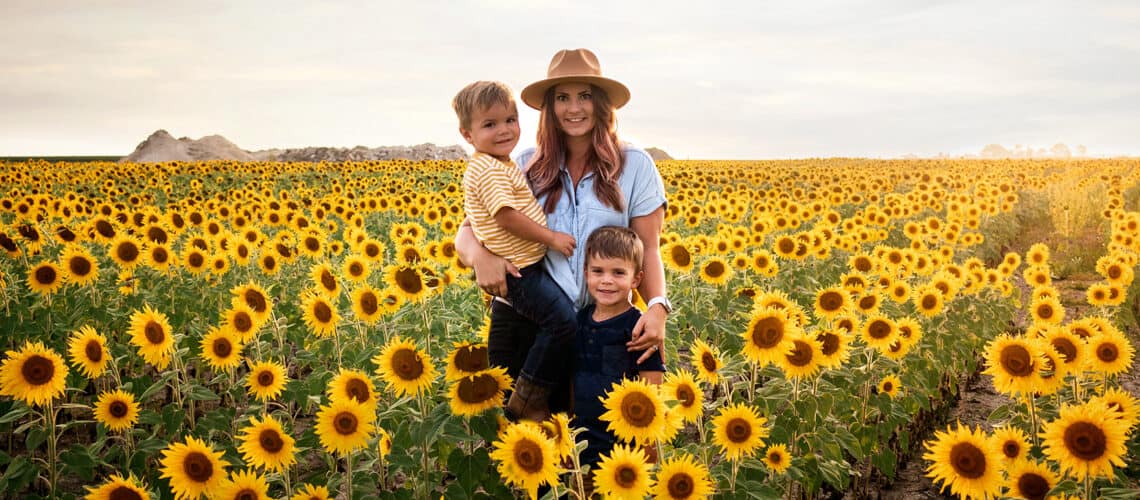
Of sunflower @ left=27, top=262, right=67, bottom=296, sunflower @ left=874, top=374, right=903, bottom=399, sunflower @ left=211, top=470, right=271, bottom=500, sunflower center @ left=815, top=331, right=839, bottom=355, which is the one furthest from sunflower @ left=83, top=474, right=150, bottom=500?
sunflower @ left=874, top=374, right=903, bottom=399

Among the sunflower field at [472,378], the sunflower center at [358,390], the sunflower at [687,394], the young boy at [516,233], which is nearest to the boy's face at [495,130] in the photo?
the young boy at [516,233]

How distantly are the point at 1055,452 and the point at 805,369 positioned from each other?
1.05 meters

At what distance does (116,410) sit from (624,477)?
2.74 m

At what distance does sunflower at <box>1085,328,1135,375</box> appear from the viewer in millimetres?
3750

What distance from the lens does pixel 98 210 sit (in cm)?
→ 905

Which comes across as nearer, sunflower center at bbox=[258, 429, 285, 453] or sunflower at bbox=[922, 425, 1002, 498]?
sunflower at bbox=[922, 425, 1002, 498]

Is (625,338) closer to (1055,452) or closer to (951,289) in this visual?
(1055,452)

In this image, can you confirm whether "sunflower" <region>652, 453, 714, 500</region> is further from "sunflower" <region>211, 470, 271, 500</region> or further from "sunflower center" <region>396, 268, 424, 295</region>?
"sunflower center" <region>396, 268, 424, 295</region>

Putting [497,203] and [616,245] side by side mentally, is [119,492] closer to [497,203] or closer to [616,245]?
[497,203]

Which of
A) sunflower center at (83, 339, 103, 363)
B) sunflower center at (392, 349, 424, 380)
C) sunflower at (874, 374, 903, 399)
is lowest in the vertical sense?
sunflower at (874, 374, 903, 399)

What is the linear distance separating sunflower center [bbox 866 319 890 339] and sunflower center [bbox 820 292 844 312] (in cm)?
31

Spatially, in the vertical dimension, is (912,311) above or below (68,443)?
above

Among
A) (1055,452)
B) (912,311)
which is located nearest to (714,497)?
(1055,452)

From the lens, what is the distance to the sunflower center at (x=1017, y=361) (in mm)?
3362
